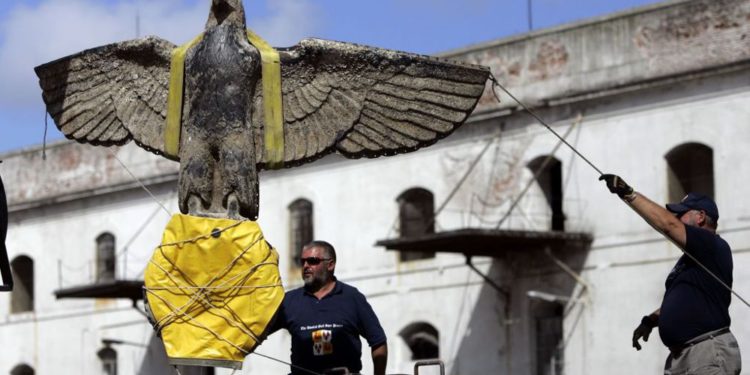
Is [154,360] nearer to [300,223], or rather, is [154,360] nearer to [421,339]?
[300,223]

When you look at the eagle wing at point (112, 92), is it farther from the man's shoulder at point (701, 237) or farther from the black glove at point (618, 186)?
the man's shoulder at point (701, 237)

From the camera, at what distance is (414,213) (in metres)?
36.1

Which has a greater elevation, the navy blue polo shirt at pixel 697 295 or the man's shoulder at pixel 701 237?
the man's shoulder at pixel 701 237

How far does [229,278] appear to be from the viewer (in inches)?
445

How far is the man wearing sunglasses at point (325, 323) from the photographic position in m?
11.6

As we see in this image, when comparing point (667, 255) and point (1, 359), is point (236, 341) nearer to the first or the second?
point (667, 255)

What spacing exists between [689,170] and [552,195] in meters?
2.91

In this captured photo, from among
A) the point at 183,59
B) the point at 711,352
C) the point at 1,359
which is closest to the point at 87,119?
the point at 183,59

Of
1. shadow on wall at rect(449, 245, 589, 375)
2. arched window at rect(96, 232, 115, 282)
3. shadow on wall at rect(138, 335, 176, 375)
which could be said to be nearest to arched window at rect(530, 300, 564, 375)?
shadow on wall at rect(449, 245, 589, 375)

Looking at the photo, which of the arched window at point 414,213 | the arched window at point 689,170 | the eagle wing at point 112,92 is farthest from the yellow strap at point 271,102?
the arched window at point 414,213

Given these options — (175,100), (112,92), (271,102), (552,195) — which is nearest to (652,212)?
(271,102)

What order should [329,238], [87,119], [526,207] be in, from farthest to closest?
1. [329,238]
2. [526,207]
3. [87,119]

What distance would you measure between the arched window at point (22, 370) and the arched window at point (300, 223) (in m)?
9.02

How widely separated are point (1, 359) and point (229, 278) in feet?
111
